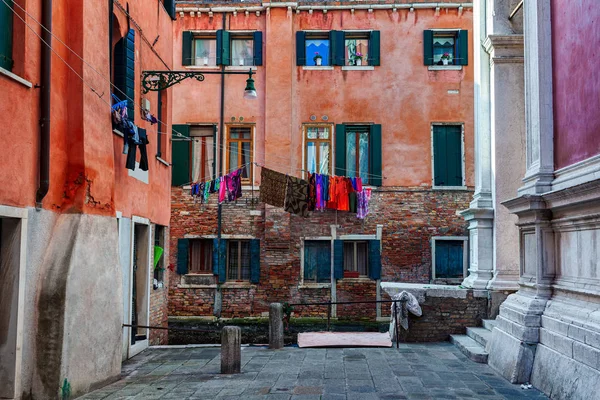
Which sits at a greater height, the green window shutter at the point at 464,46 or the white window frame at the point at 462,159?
the green window shutter at the point at 464,46

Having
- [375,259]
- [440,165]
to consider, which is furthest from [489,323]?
[440,165]

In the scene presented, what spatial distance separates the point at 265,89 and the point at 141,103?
7.89m

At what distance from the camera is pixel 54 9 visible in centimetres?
745

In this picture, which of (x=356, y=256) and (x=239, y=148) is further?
(x=239, y=148)

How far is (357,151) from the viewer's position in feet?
61.1

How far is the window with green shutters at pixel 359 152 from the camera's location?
18328 millimetres

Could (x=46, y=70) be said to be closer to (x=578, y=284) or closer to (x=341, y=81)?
(x=578, y=284)

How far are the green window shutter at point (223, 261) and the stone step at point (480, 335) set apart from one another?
874 cm

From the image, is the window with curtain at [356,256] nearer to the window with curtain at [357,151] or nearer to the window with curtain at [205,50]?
the window with curtain at [357,151]

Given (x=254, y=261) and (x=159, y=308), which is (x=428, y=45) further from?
(x=159, y=308)

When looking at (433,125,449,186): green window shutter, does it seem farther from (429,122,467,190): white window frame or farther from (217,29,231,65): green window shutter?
(217,29,231,65): green window shutter

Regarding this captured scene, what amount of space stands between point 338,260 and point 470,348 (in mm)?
8583

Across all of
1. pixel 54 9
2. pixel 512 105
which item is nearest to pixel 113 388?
pixel 54 9

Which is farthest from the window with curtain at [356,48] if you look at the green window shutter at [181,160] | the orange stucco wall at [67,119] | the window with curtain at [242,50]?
the orange stucco wall at [67,119]
